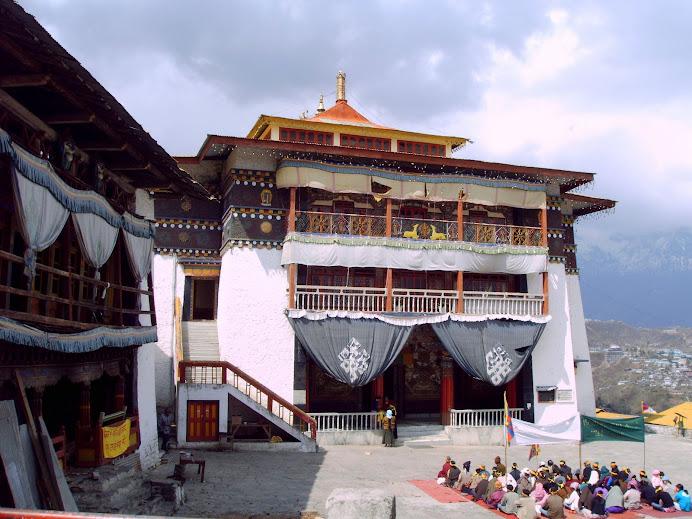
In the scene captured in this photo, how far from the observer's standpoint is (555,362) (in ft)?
80.4

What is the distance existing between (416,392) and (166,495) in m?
14.3

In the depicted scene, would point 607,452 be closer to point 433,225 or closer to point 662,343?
point 433,225

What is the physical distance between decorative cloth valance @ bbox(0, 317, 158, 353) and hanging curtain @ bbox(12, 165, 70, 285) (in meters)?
0.85

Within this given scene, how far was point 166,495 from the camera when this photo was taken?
1266 cm

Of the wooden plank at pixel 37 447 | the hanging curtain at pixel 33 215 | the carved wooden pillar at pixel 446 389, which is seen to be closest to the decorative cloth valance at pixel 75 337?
the wooden plank at pixel 37 447

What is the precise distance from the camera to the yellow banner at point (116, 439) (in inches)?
514

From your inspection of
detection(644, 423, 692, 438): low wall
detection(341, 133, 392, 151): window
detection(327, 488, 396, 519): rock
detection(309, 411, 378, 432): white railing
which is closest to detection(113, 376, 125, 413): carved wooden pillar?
detection(309, 411, 378, 432): white railing

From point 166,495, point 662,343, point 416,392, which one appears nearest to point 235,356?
point 416,392

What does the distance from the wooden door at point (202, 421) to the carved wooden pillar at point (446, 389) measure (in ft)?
26.1

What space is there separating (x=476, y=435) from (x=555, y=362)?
428cm

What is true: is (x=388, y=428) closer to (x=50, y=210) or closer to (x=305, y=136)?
(x=305, y=136)

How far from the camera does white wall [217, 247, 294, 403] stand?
71.7 ft

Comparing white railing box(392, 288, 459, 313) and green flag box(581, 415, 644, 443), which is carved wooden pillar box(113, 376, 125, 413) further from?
green flag box(581, 415, 644, 443)

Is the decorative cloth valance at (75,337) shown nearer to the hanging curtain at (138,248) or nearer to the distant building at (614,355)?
the hanging curtain at (138,248)
